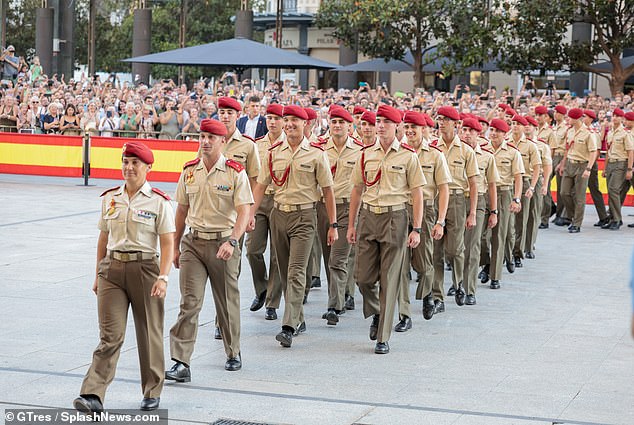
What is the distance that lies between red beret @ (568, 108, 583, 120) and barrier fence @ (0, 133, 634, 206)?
16.3 ft

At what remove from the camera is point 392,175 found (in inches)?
393

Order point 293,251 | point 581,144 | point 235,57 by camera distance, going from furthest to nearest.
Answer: point 235,57, point 581,144, point 293,251

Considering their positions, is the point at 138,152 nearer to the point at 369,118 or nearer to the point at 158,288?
the point at 158,288

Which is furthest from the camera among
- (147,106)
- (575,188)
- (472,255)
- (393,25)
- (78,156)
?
(393,25)

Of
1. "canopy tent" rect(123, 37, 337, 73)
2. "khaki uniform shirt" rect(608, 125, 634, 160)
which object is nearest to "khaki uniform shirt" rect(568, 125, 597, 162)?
"khaki uniform shirt" rect(608, 125, 634, 160)

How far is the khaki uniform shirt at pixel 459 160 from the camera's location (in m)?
12.3

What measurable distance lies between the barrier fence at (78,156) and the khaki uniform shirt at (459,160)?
1189 cm

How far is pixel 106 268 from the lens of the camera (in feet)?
24.2

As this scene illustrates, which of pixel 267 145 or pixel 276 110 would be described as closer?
pixel 276 110

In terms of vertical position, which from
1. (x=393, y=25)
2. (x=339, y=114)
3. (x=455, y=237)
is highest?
(x=393, y=25)

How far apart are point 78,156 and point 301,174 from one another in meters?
15.0

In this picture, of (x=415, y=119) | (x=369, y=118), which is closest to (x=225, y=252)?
(x=369, y=118)

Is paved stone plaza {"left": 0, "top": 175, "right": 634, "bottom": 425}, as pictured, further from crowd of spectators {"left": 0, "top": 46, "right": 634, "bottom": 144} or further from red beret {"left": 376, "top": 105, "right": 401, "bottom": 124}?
crowd of spectators {"left": 0, "top": 46, "right": 634, "bottom": 144}

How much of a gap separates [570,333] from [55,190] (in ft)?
48.2
